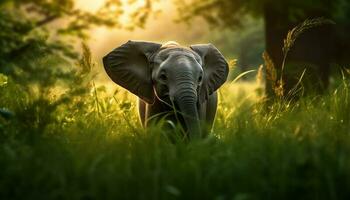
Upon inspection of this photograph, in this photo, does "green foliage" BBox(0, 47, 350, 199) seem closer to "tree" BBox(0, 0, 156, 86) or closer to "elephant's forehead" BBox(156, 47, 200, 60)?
"elephant's forehead" BBox(156, 47, 200, 60)

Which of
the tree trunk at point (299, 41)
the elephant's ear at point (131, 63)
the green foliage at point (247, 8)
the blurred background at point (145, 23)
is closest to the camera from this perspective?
the elephant's ear at point (131, 63)

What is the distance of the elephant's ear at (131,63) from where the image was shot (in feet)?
24.1

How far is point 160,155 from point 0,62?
599 cm

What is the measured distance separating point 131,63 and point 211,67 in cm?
85

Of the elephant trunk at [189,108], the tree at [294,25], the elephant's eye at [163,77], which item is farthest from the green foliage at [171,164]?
the tree at [294,25]

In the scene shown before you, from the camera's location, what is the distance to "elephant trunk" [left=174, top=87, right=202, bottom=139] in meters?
6.22

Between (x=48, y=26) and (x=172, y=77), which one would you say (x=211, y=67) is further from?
(x=48, y=26)

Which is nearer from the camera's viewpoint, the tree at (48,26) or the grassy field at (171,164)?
the grassy field at (171,164)

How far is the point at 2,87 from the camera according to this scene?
7477 mm

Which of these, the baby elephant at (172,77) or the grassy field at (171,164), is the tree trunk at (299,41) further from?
the grassy field at (171,164)

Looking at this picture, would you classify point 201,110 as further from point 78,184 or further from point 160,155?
point 78,184

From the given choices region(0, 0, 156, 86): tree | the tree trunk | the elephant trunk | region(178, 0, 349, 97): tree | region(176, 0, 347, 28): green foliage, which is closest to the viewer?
the elephant trunk

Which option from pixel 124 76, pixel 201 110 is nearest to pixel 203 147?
pixel 201 110

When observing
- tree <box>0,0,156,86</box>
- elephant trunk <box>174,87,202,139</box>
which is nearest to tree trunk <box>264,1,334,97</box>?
tree <box>0,0,156,86</box>
